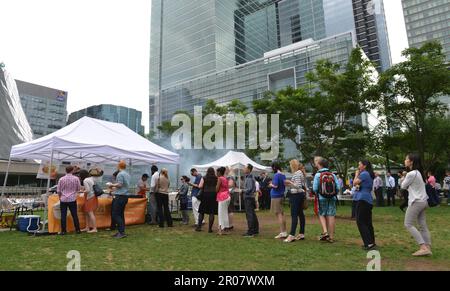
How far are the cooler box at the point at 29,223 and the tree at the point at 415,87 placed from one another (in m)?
17.3

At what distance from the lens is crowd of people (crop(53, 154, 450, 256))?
5.38 m

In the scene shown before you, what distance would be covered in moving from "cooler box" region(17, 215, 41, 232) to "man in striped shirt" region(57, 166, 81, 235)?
121cm

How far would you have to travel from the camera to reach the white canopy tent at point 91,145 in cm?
887

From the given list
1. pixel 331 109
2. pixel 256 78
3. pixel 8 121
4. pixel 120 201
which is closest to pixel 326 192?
pixel 120 201

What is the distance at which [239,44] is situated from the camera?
3974 inches

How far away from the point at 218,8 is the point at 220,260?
3865 inches

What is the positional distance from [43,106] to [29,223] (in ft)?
407

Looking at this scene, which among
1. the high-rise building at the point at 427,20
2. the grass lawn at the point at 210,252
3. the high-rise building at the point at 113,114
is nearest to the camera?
the grass lawn at the point at 210,252

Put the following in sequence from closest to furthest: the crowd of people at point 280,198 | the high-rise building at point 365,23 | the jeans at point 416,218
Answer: the jeans at point 416,218, the crowd of people at point 280,198, the high-rise building at point 365,23

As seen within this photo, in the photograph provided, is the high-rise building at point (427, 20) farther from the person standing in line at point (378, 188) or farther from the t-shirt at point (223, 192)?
the t-shirt at point (223, 192)

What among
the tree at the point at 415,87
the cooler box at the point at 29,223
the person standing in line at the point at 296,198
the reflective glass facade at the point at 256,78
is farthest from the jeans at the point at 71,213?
the reflective glass facade at the point at 256,78

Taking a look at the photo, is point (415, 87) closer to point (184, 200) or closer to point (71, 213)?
point (184, 200)

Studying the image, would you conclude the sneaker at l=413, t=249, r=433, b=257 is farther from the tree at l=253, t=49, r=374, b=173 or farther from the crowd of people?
the tree at l=253, t=49, r=374, b=173
